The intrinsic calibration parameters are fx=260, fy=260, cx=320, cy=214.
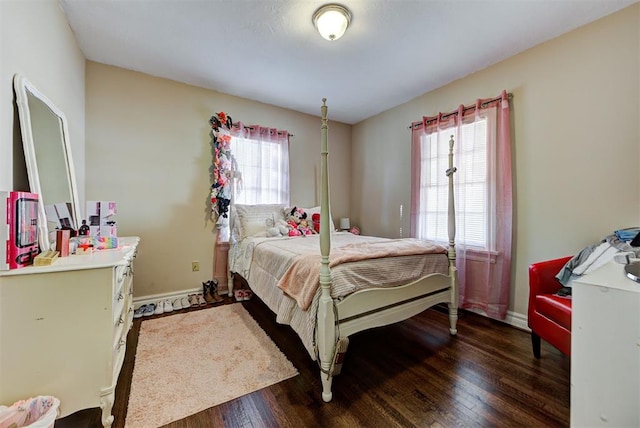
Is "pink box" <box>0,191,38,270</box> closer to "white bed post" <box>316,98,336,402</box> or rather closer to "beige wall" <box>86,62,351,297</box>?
"white bed post" <box>316,98,336,402</box>

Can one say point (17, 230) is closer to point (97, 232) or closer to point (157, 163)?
point (97, 232)

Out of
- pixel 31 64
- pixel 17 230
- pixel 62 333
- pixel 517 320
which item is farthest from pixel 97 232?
pixel 517 320

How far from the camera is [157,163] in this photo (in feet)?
9.60

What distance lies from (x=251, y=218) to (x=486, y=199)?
8.38 feet

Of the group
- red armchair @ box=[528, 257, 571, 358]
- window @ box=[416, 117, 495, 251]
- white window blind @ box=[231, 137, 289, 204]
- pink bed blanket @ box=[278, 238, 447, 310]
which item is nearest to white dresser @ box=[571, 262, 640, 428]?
red armchair @ box=[528, 257, 571, 358]

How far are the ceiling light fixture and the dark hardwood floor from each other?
2430 mm

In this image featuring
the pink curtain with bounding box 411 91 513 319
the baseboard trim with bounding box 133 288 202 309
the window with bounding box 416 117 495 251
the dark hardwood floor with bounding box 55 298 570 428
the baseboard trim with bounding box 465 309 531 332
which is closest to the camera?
the dark hardwood floor with bounding box 55 298 570 428

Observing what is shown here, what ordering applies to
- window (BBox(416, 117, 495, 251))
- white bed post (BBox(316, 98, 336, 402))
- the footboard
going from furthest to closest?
window (BBox(416, 117, 495, 251)) → the footboard → white bed post (BBox(316, 98, 336, 402))

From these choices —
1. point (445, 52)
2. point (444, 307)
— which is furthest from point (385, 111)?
point (444, 307)

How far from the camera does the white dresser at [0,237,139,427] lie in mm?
1069

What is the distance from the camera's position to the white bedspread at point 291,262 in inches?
63.1

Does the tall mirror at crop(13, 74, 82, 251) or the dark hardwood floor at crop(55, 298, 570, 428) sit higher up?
the tall mirror at crop(13, 74, 82, 251)

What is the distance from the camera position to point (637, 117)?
1.82 m

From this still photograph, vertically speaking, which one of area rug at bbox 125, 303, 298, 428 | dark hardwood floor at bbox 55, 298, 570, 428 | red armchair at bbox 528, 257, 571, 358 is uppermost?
red armchair at bbox 528, 257, 571, 358
